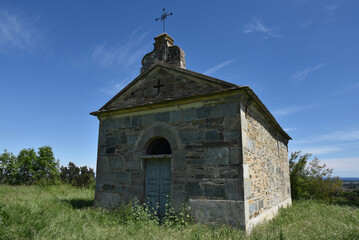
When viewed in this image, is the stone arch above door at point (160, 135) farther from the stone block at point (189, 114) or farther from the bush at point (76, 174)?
the bush at point (76, 174)

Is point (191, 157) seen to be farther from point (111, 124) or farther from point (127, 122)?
point (111, 124)

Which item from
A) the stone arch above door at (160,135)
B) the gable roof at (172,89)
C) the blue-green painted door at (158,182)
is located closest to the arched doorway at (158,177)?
the blue-green painted door at (158,182)

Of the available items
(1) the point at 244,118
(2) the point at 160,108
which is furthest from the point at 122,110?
(1) the point at 244,118

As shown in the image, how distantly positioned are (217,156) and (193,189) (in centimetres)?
107

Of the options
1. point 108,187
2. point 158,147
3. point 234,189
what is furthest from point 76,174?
point 234,189

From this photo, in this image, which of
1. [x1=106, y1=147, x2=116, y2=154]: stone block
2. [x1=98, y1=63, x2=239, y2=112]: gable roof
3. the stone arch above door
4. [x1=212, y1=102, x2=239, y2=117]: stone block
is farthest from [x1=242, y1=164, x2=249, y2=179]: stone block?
[x1=106, y1=147, x2=116, y2=154]: stone block

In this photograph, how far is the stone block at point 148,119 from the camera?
7.58 m

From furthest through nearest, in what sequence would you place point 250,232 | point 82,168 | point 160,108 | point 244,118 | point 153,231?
point 82,168 → point 160,108 → point 244,118 → point 250,232 → point 153,231

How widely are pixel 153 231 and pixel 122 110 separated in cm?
417

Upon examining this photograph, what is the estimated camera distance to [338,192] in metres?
16.6

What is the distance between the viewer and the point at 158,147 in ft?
25.6

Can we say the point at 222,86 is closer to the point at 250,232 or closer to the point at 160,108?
the point at 160,108

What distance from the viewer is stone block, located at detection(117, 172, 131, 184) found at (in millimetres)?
7676

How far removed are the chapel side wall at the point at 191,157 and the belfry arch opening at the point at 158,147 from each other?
0.25 meters
